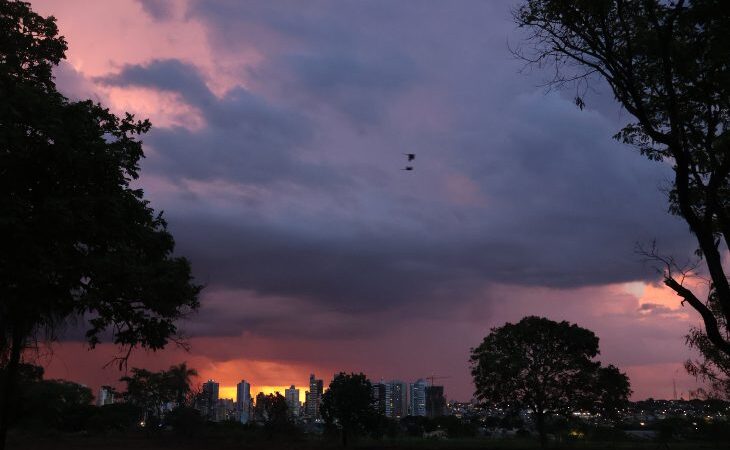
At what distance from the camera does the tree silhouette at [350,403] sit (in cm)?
5678

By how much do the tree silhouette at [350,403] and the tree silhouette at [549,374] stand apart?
11.4 m

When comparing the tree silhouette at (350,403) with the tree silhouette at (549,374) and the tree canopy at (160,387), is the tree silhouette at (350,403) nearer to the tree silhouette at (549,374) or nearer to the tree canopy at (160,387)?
the tree silhouette at (549,374)

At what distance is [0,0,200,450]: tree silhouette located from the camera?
40.4 ft

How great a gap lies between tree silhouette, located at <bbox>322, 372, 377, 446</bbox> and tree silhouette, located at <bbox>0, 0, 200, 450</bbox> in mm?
42812

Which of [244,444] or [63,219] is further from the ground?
[63,219]

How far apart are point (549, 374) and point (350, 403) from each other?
60.9ft

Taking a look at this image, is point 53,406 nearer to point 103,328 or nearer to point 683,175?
point 103,328

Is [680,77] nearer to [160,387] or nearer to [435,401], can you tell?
[160,387]

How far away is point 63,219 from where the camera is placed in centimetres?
1191

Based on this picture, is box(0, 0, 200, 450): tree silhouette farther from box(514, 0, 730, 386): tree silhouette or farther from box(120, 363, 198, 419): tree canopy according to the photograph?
box(120, 363, 198, 419): tree canopy

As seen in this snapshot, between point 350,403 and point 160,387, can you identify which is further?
point 160,387

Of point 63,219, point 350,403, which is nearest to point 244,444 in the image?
point 350,403

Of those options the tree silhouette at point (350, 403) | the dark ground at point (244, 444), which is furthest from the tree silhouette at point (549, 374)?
the tree silhouette at point (350, 403)

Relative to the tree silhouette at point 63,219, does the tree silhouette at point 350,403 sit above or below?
below
